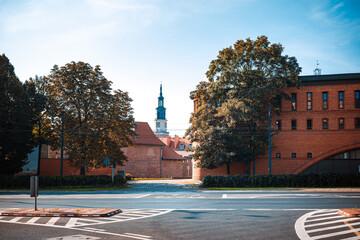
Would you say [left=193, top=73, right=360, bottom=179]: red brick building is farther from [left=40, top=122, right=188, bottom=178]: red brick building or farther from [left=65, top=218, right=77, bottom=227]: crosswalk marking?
[left=65, top=218, right=77, bottom=227]: crosswalk marking

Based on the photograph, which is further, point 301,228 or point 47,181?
point 47,181

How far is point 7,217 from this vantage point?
14867mm

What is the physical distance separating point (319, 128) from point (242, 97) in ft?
34.1

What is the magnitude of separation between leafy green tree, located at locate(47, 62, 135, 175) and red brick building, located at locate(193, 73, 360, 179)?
1809 cm

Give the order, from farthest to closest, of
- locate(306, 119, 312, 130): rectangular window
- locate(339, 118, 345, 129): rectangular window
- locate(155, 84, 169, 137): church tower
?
1. locate(155, 84, 169, 137): church tower
2. locate(306, 119, 312, 130): rectangular window
3. locate(339, 118, 345, 129): rectangular window

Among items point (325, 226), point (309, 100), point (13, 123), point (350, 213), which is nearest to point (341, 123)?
point (309, 100)

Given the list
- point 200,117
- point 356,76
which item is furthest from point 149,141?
point 356,76

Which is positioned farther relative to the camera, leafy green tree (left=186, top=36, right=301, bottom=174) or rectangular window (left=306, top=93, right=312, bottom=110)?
rectangular window (left=306, top=93, right=312, bottom=110)

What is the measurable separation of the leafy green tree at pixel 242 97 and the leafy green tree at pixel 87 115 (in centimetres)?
970

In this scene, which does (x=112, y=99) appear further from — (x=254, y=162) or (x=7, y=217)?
(x=7, y=217)

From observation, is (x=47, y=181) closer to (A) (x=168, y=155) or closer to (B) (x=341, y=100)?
(B) (x=341, y=100)

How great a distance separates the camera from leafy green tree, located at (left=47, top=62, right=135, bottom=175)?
36.6 meters

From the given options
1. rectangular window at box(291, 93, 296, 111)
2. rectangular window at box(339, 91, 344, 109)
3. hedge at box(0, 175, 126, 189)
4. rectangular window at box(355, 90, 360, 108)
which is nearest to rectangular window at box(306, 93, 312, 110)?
rectangular window at box(291, 93, 296, 111)

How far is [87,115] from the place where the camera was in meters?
37.6
